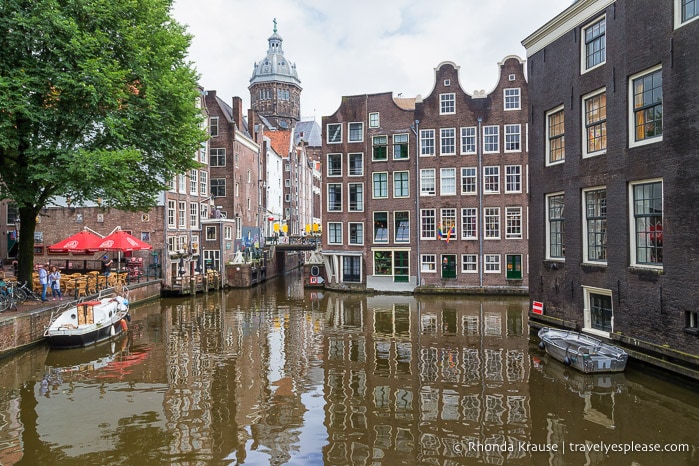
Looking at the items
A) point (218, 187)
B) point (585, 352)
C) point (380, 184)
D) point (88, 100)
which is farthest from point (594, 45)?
point (218, 187)

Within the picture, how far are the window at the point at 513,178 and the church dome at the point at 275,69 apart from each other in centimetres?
7599

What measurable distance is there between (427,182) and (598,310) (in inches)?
840

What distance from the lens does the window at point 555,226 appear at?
18234 mm

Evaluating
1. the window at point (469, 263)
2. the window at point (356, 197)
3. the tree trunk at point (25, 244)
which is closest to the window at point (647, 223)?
the window at point (469, 263)

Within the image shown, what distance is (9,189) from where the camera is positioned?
63.9ft

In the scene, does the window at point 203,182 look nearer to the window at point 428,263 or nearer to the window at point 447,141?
the window at point 428,263

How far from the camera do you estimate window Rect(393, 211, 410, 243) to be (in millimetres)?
37094

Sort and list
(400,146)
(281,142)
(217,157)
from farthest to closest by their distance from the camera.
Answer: (281,142) → (217,157) → (400,146)

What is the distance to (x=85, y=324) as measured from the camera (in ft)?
60.6

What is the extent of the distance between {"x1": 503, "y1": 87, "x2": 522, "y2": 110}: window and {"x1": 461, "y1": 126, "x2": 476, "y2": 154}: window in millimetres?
2824

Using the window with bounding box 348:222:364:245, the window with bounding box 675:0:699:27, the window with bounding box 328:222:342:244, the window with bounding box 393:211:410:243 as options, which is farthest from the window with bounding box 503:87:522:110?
the window with bounding box 675:0:699:27

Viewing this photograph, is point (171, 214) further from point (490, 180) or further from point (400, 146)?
point (490, 180)

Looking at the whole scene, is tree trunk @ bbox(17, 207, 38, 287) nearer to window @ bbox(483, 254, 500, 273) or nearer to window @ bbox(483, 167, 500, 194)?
window @ bbox(483, 254, 500, 273)

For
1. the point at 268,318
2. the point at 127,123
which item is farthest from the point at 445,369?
the point at 127,123
